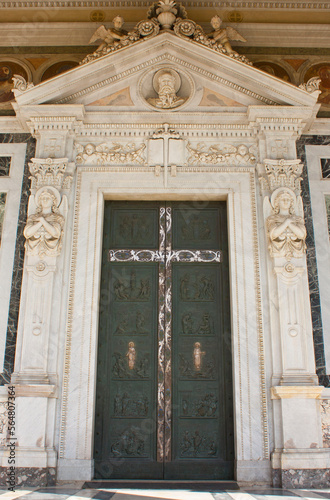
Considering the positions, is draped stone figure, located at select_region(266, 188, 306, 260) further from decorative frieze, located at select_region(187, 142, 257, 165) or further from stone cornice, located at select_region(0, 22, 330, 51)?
stone cornice, located at select_region(0, 22, 330, 51)

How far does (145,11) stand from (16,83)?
2.40 m

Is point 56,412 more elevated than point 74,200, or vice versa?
Answer: point 74,200

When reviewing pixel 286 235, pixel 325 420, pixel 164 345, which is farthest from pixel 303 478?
pixel 286 235

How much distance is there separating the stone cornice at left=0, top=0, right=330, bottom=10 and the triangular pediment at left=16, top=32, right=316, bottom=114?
111 cm

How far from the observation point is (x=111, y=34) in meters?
7.70

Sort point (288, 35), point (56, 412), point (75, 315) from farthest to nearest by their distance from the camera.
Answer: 1. point (288, 35)
2. point (75, 315)
3. point (56, 412)

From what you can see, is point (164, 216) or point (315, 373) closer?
point (315, 373)

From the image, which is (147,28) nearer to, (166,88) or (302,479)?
(166,88)

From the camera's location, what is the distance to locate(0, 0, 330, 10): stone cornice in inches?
323

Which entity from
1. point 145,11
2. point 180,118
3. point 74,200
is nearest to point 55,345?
point 74,200

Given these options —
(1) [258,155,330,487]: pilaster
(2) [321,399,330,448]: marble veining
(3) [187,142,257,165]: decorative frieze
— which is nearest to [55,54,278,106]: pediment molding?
(3) [187,142,257,165]: decorative frieze

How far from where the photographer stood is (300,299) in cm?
647

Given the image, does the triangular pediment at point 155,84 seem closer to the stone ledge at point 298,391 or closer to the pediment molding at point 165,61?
the pediment molding at point 165,61

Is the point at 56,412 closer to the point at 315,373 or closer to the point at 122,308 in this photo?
the point at 122,308
